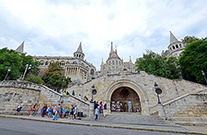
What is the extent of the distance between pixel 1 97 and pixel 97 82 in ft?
39.5

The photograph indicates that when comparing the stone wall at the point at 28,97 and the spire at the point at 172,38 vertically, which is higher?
the spire at the point at 172,38

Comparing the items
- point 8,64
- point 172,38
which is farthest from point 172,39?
point 8,64

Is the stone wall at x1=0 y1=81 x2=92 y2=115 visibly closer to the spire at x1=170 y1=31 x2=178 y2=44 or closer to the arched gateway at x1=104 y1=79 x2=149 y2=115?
the arched gateway at x1=104 y1=79 x2=149 y2=115

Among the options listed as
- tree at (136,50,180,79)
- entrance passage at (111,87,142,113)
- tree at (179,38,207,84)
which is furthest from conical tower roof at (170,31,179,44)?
entrance passage at (111,87,142,113)

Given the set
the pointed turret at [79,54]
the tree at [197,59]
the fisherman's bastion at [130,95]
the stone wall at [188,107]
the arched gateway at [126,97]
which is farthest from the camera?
the pointed turret at [79,54]

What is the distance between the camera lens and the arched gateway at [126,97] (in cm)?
1380

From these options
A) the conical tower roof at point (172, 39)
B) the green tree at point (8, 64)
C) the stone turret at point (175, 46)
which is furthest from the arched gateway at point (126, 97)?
the conical tower roof at point (172, 39)

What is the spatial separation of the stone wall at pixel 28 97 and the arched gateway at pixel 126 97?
5.24m

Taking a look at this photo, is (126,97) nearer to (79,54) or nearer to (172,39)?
(172,39)

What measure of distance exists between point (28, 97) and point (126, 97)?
14491 mm

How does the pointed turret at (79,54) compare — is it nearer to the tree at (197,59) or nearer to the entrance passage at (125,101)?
the entrance passage at (125,101)

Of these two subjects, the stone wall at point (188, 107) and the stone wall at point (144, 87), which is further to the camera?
the stone wall at point (144, 87)

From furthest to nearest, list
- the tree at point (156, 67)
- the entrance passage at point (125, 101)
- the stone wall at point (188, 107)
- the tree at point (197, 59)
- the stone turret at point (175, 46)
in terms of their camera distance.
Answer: the stone turret at point (175, 46) → the tree at point (156, 67) → the tree at point (197, 59) → the entrance passage at point (125, 101) → the stone wall at point (188, 107)

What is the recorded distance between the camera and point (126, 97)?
660 inches
